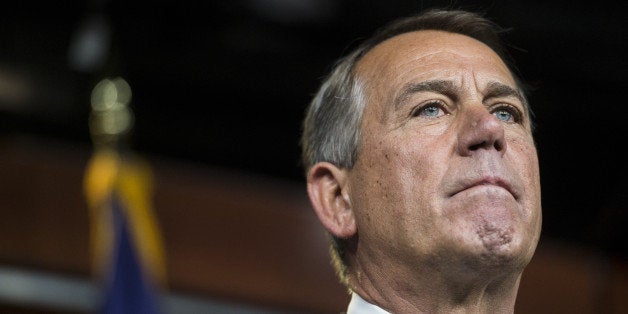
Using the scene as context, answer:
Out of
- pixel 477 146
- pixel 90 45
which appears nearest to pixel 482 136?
pixel 477 146

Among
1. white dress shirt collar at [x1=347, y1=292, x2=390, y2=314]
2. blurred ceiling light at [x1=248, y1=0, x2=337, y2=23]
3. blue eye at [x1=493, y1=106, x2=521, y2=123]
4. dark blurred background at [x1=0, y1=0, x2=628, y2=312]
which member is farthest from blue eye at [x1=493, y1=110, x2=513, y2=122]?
blurred ceiling light at [x1=248, y1=0, x2=337, y2=23]

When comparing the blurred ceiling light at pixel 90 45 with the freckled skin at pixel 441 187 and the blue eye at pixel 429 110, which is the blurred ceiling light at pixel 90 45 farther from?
the blue eye at pixel 429 110

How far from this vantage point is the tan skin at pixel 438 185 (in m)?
1.72

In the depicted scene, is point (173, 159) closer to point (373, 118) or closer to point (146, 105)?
point (146, 105)

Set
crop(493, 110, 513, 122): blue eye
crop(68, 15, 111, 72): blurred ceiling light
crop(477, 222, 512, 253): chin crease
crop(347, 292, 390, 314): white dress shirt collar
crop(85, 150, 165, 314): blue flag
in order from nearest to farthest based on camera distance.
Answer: crop(477, 222, 512, 253): chin crease, crop(347, 292, 390, 314): white dress shirt collar, crop(493, 110, 513, 122): blue eye, crop(85, 150, 165, 314): blue flag, crop(68, 15, 111, 72): blurred ceiling light

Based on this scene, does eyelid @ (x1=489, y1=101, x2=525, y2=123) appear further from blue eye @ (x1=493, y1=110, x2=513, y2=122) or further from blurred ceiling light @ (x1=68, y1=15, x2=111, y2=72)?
blurred ceiling light @ (x1=68, y1=15, x2=111, y2=72)

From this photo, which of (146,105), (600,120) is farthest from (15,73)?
(600,120)

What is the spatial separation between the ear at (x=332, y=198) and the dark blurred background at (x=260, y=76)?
69.5 inches

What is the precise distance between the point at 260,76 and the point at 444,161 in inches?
99.4

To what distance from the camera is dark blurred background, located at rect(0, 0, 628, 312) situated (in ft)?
13.0

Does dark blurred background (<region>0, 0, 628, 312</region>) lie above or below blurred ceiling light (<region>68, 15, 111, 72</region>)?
below

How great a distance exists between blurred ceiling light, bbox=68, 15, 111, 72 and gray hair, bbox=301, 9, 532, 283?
6.57 ft

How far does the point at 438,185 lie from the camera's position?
69.1 inches

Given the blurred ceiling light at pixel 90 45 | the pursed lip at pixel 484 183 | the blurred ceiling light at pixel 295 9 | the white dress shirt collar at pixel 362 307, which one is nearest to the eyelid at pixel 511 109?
the pursed lip at pixel 484 183
